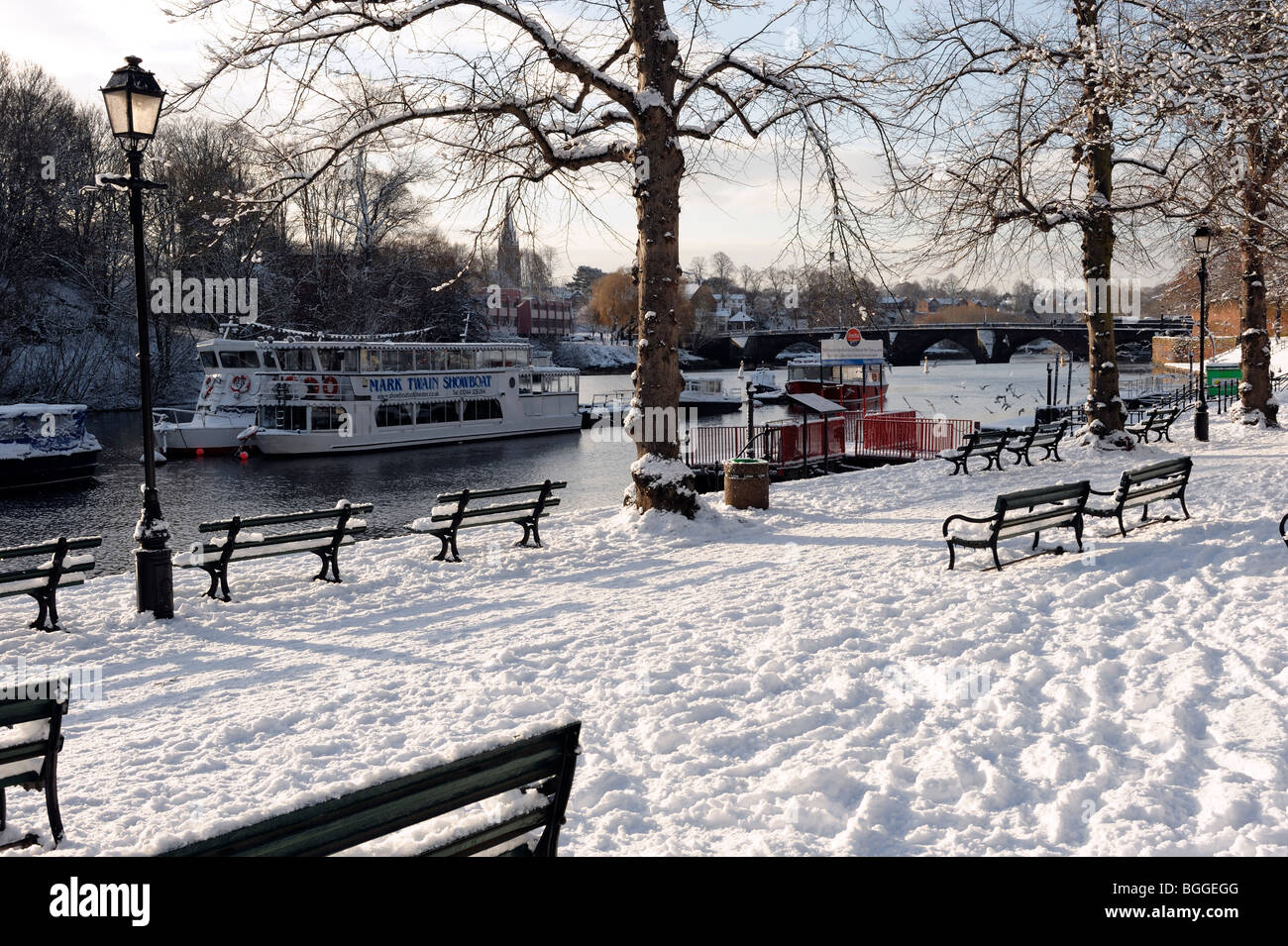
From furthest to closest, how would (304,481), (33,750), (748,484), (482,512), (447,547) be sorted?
(304,481) → (748,484) → (482,512) → (447,547) → (33,750)

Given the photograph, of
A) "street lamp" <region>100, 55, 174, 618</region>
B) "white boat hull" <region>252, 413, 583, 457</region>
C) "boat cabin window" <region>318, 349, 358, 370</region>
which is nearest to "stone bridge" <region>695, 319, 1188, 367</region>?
"white boat hull" <region>252, 413, 583, 457</region>

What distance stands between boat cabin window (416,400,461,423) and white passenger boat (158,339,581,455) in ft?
0.15

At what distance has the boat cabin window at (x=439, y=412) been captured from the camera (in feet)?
145

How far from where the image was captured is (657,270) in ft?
42.9

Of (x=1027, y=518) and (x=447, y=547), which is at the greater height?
(x=1027, y=518)

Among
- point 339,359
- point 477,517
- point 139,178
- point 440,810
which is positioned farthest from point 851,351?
point 440,810

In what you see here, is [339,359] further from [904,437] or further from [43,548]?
[43,548]

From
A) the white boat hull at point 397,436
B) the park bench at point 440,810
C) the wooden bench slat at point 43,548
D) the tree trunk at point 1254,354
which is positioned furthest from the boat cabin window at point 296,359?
the park bench at point 440,810

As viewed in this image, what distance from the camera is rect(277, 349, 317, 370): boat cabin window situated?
1641 inches

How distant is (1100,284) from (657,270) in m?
9.80

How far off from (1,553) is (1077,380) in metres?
83.1

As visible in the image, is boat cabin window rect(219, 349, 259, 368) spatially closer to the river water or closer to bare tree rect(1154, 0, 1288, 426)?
the river water

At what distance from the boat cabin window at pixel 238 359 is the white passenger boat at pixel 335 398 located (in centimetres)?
4
